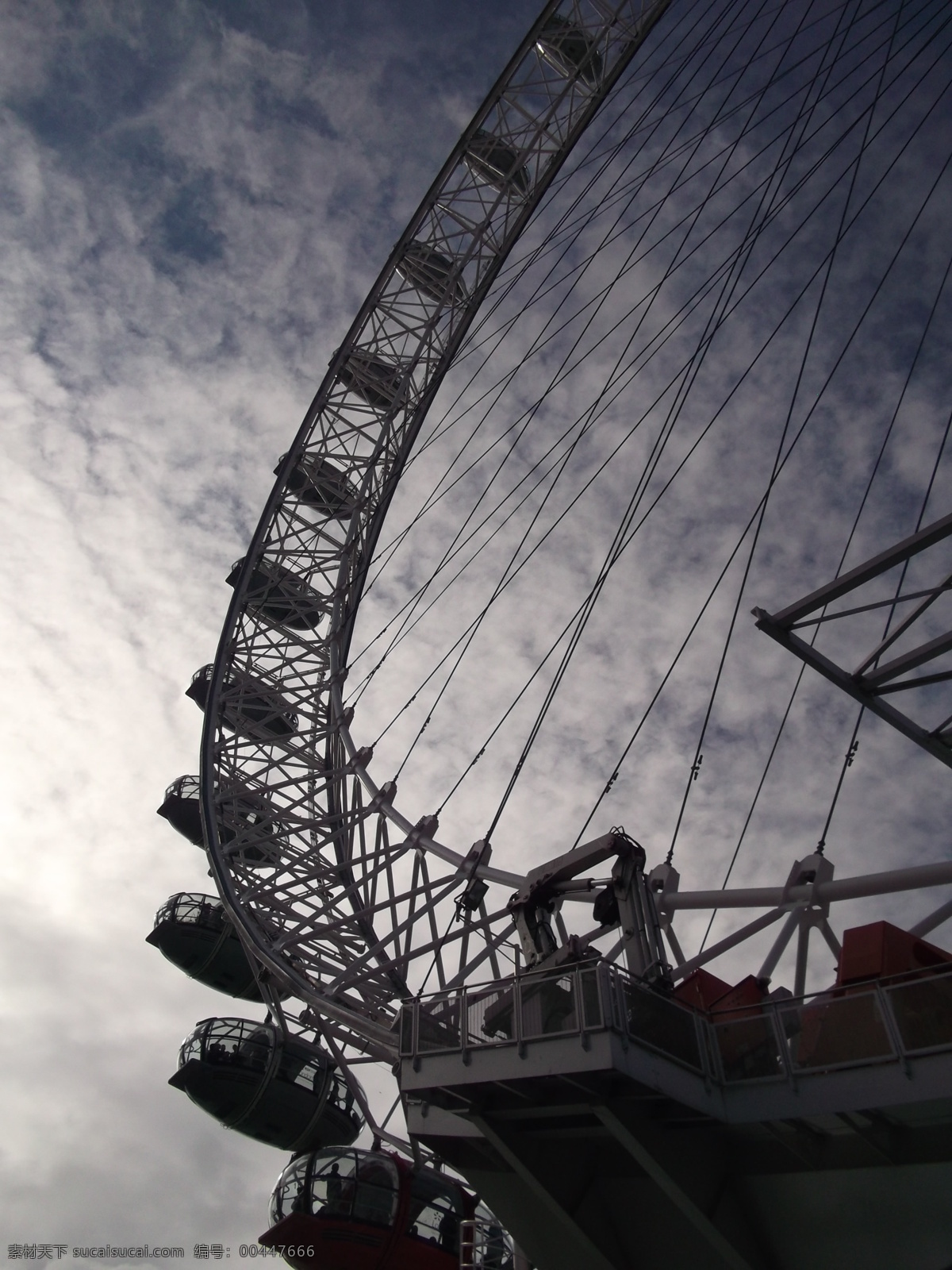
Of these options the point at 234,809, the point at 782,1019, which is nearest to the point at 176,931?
the point at 234,809

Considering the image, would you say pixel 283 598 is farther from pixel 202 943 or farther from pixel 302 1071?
pixel 302 1071

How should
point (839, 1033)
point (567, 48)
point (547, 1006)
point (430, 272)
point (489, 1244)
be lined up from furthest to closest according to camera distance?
point (430, 272) → point (567, 48) → point (489, 1244) → point (547, 1006) → point (839, 1033)

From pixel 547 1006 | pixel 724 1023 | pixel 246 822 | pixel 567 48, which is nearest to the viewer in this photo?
pixel 547 1006

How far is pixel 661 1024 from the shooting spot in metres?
10.8

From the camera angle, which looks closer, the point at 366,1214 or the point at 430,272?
the point at 366,1214

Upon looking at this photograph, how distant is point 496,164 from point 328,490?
12196 millimetres

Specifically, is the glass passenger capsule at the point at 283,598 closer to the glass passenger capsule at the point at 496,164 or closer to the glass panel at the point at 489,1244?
the glass passenger capsule at the point at 496,164

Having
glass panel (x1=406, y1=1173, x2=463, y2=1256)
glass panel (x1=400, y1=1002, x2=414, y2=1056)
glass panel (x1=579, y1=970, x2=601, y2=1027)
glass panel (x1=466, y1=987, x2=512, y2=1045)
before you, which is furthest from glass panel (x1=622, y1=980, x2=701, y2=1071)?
glass panel (x1=406, y1=1173, x2=463, y2=1256)

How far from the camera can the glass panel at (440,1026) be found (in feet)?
39.2

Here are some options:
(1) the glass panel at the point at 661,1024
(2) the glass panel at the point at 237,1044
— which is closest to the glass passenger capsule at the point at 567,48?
(1) the glass panel at the point at 661,1024

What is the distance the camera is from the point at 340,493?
32.5m

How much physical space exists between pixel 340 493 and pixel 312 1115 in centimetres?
1948

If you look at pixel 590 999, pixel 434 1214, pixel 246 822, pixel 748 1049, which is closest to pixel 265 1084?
pixel 434 1214

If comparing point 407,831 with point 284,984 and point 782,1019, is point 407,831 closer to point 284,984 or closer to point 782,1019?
point 284,984
